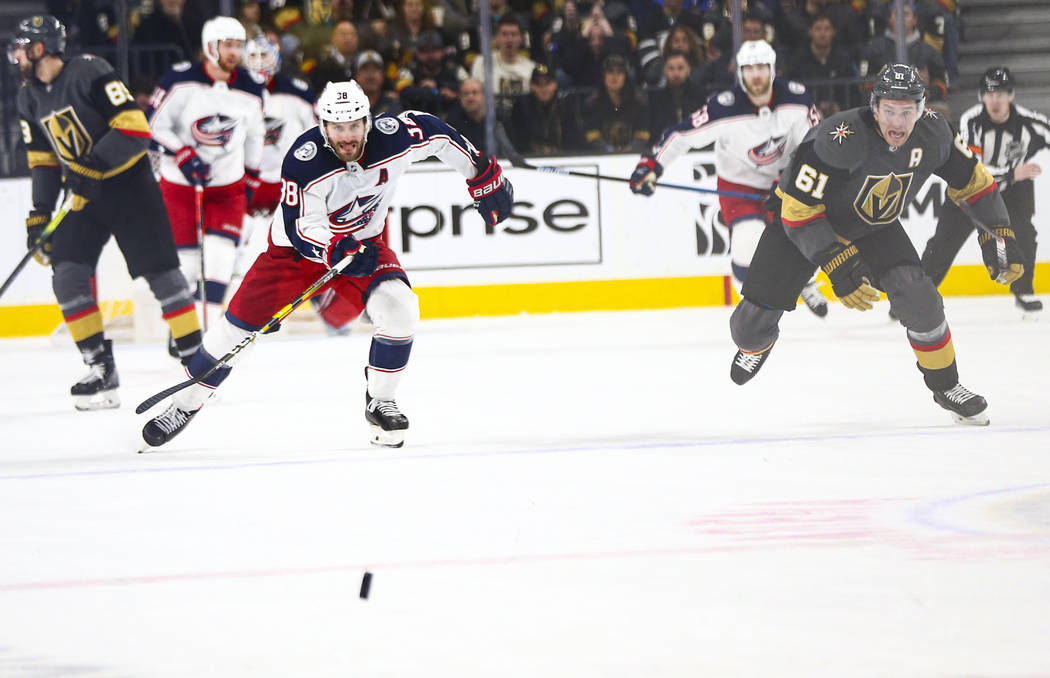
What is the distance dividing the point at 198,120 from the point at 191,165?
0.83 feet

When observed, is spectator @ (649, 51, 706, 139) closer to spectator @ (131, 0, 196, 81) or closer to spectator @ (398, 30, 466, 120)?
spectator @ (398, 30, 466, 120)

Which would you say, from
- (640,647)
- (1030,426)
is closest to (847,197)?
(1030,426)

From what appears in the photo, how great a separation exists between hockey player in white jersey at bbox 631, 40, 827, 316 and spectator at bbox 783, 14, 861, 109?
7.57ft

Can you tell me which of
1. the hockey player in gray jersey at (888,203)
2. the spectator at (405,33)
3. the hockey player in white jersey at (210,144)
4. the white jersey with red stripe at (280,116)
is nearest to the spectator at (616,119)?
the spectator at (405,33)

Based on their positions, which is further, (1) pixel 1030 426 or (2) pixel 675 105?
(2) pixel 675 105

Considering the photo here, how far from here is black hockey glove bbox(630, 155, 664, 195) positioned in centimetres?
607

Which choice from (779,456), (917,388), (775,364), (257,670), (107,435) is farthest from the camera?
(775,364)

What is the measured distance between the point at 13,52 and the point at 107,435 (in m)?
1.42

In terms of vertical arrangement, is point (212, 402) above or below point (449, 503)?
below

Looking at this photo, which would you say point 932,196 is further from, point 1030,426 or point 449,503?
point 449,503

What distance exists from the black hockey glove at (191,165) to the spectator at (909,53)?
4.28 meters

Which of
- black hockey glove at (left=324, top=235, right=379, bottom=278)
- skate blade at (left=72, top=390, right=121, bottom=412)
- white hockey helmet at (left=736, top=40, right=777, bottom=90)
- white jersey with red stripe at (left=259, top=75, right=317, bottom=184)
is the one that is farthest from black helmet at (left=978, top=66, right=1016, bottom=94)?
skate blade at (left=72, top=390, right=121, bottom=412)

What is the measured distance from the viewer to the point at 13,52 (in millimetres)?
4953

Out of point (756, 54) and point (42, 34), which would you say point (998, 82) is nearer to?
point (756, 54)
